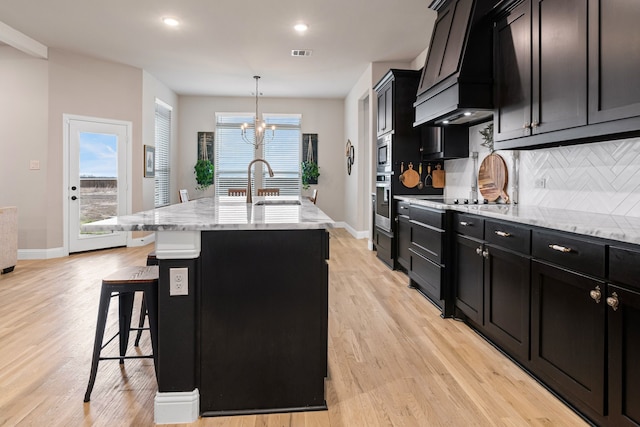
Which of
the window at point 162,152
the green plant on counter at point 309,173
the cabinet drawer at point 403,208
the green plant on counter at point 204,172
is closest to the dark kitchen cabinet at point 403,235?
the cabinet drawer at point 403,208

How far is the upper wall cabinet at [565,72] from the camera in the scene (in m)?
1.86

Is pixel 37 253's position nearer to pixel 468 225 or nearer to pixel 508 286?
pixel 468 225

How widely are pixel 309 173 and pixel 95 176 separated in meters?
4.28

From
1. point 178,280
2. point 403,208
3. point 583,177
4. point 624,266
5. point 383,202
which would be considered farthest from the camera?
point 383,202

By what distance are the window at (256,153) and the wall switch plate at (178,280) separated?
7368 millimetres

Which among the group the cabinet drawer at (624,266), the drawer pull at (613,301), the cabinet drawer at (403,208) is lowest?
the drawer pull at (613,301)

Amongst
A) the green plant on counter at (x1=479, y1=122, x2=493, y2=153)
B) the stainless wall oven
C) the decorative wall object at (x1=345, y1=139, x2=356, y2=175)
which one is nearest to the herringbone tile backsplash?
the green plant on counter at (x1=479, y1=122, x2=493, y2=153)

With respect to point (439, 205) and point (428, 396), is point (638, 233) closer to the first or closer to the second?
point (428, 396)

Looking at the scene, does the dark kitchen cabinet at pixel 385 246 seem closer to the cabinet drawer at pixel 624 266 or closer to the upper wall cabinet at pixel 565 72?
the upper wall cabinet at pixel 565 72

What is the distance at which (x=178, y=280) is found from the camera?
183 cm

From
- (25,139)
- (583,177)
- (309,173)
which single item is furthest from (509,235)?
(309,173)

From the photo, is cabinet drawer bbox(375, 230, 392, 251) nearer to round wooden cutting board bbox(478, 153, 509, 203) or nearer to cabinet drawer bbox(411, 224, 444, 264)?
cabinet drawer bbox(411, 224, 444, 264)

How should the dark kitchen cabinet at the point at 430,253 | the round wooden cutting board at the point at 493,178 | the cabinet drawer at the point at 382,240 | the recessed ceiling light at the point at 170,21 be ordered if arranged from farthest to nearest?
the cabinet drawer at the point at 382,240
the recessed ceiling light at the point at 170,21
the round wooden cutting board at the point at 493,178
the dark kitchen cabinet at the point at 430,253

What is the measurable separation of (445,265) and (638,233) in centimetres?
176
